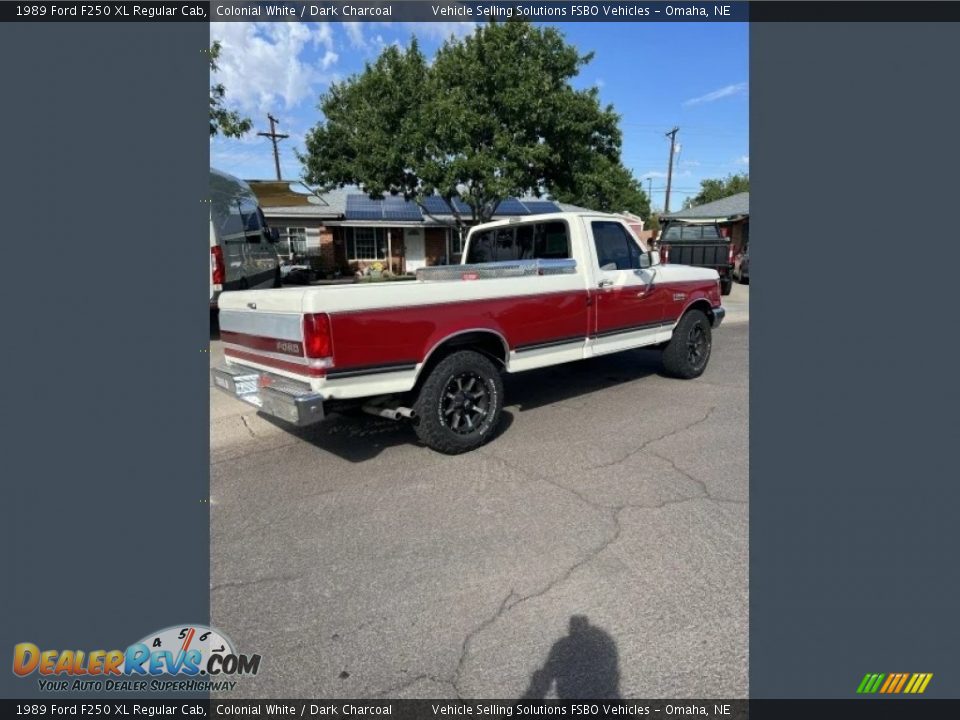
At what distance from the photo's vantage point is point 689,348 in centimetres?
699

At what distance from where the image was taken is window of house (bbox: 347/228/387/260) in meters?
24.2

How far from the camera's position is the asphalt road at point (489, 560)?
2.23 m

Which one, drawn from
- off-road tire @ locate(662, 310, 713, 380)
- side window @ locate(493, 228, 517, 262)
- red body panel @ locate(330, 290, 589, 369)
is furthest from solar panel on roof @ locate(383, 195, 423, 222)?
red body panel @ locate(330, 290, 589, 369)

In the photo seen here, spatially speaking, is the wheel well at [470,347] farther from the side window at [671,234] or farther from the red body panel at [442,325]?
the side window at [671,234]

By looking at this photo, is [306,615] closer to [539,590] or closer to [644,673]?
[539,590]

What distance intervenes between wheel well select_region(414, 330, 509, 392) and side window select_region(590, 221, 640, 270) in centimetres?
164

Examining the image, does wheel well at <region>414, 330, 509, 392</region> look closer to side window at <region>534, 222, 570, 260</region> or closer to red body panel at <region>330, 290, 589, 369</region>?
red body panel at <region>330, 290, 589, 369</region>

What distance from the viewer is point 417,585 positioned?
279cm

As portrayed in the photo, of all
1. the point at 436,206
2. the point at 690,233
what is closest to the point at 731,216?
the point at 690,233

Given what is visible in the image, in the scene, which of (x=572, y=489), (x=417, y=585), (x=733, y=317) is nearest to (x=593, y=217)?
(x=572, y=489)

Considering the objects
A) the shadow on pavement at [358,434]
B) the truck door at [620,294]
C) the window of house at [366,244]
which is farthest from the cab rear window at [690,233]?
the shadow on pavement at [358,434]

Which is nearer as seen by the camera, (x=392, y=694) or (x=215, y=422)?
(x=392, y=694)

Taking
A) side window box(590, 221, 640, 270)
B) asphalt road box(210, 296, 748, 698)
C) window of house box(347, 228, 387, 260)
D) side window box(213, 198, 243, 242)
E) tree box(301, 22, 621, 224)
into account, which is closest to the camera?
asphalt road box(210, 296, 748, 698)

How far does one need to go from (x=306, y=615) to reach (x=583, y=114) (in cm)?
1658
